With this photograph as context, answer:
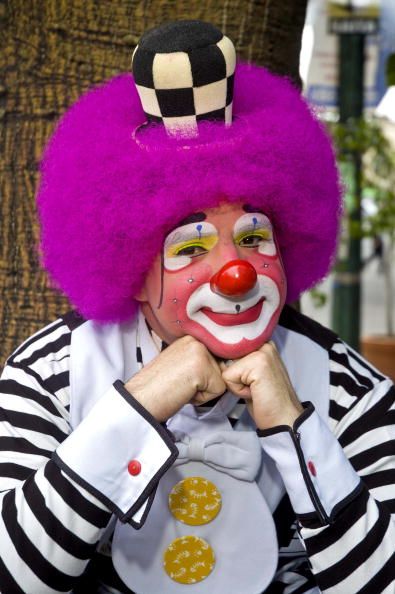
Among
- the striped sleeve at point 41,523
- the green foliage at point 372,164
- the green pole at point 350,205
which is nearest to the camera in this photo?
→ the striped sleeve at point 41,523

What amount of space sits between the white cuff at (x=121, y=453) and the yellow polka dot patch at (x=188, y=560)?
0.20 m

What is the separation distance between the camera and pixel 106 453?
1685 mm

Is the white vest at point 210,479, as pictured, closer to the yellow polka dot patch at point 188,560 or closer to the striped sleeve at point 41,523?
the yellow polka dot patch at point 188,560

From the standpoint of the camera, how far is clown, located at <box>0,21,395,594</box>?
1.70 meters

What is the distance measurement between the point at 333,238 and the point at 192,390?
2.02ft

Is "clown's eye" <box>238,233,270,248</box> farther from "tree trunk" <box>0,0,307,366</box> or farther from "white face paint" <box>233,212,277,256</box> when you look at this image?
"tree trunk" <box>0,0,307,366</box>

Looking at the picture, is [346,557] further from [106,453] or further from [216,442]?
[106,453]

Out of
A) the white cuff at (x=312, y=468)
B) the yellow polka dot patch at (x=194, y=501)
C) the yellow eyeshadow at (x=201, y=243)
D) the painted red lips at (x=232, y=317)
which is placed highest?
the yellow eyeshadow at (x=201, y=243)

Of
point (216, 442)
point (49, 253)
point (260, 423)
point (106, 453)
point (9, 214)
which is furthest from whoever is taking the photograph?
point (9, 214)

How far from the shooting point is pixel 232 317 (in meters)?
1.83

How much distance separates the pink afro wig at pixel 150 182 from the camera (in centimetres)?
183

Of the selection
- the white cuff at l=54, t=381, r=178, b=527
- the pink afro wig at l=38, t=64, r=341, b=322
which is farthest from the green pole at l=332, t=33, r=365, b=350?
the white cuff at l=54, t=381, r=178, b=527

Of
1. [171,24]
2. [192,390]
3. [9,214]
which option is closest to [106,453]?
[192,390]

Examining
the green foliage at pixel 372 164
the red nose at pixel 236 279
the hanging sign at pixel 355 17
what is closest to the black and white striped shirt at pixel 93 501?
the red nose at pixel 236 279
